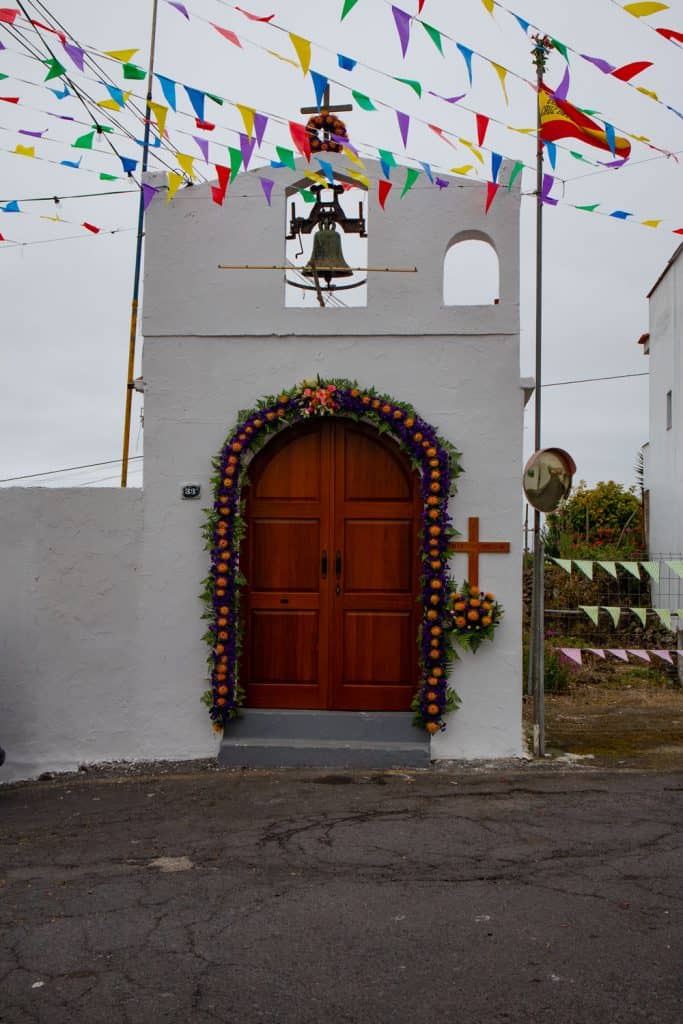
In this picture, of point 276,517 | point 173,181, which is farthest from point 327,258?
point 276,517

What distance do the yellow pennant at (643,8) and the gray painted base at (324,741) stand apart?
525 cm

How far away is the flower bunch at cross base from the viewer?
7.88 metres

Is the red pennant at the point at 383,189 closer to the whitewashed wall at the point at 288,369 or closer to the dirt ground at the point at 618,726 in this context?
the whitewashed wall at the point at 288,369

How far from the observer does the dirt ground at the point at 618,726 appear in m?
8.24

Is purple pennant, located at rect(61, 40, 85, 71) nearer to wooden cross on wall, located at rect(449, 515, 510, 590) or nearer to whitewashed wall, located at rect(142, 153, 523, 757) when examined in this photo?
whitewashed wall, located at rect(142, 153, 523, 757)

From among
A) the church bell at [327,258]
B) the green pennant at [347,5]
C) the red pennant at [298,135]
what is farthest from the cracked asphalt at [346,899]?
the green pennant at [347,5]

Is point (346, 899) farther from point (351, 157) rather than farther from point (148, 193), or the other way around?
point (148, 193)

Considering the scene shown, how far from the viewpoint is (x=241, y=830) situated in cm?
626

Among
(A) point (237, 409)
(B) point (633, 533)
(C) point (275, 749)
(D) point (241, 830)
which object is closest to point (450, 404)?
(A) point (237, 409)

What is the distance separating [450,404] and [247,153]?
254cm

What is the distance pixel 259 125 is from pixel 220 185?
1.20 metres

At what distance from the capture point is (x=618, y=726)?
966 centimetres

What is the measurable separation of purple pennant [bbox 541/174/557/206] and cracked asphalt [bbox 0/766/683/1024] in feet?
14.8

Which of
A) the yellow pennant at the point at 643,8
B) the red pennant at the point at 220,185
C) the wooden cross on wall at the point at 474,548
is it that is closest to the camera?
the yellow pennant at the point at 643,8
